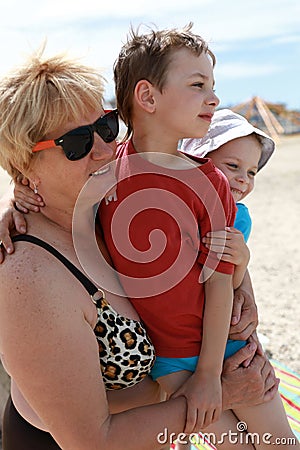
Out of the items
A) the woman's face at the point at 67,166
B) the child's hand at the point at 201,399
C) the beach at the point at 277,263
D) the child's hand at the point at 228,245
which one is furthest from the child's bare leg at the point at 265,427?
the beach at the point at 277,263

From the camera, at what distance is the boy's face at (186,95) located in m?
2.53

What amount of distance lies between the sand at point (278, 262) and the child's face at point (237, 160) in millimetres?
3319

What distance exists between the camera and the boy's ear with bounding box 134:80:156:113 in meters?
2.58

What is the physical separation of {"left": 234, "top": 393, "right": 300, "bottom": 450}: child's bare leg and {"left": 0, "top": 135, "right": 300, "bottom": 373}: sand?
3352 millimetres

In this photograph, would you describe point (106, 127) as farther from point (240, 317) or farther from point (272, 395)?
point (272, 395)

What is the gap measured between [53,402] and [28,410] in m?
0.45

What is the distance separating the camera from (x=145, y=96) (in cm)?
259

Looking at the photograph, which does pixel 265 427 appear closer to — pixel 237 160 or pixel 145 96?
pixel 237 160

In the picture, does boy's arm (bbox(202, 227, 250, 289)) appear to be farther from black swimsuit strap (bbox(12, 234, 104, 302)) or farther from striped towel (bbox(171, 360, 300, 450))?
striped towel (bbox(171, 360, 300, 450))

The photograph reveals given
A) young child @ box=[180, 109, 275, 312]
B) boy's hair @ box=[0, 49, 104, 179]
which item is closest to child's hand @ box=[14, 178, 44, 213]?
boy's hair @ box=[0, 49, 104, 179]

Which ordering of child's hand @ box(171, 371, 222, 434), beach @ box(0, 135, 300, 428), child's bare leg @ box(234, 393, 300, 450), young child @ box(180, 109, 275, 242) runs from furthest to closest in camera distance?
beach @ box(0, 135, 300, 428) → young child @ box(180, 109, 275, 242) → child's bare leg @ box(234, 393, 300, 450) → child's hand @ box(171, 371, 222, 434)

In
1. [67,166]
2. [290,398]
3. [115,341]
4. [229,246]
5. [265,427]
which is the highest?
[67,166]

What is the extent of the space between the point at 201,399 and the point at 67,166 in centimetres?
103

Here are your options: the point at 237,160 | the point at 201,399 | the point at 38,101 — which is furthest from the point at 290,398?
the point at 38,101
